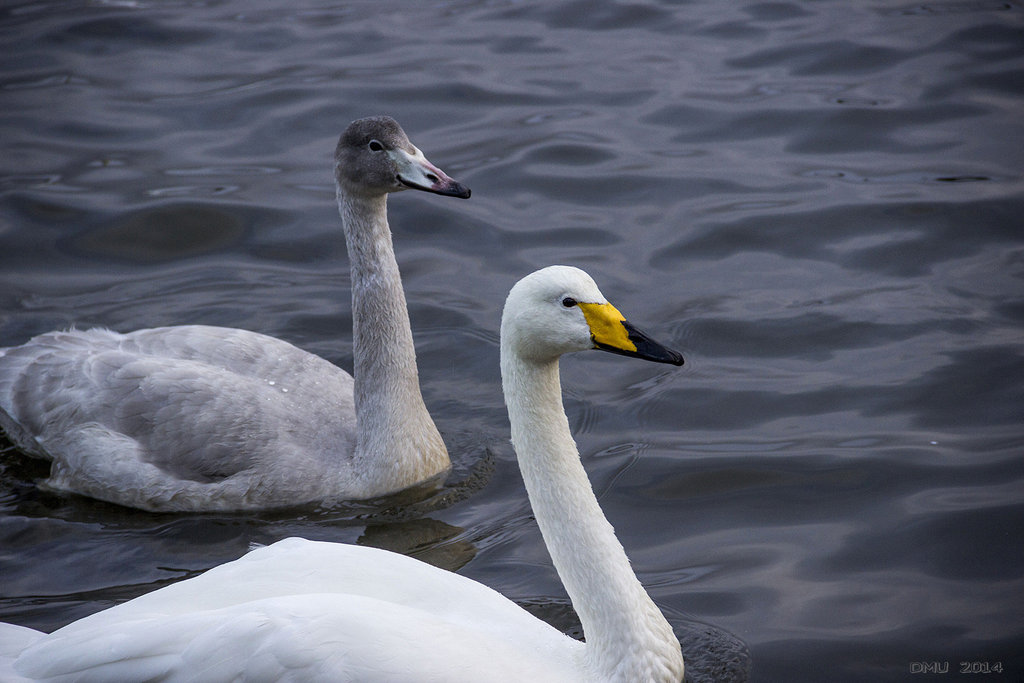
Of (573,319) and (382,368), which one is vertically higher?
(573,319)

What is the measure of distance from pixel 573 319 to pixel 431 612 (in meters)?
1.13

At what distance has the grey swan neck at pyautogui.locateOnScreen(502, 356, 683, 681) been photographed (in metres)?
4.25

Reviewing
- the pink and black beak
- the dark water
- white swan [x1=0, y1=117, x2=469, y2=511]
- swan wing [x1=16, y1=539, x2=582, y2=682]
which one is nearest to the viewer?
swan wing [x1=16, y1=539, x2=582, y2=682]

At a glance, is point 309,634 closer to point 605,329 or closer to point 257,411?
point 605,329

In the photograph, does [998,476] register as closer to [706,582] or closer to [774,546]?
[774,546]

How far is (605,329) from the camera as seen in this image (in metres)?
4.32

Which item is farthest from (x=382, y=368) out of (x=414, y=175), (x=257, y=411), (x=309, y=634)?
(x=309, y=634)

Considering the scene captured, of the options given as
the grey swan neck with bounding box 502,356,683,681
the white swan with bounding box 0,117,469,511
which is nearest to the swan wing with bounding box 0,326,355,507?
the white swan with bounding box 0,117,469,511

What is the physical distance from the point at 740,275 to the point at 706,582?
3367mm

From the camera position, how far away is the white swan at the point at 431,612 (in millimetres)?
3846

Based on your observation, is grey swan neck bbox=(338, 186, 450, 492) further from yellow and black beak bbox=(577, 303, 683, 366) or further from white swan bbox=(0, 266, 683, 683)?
yellow and black beak bbox=(577, 303, 683, 366)

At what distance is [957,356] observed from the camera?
7.03m

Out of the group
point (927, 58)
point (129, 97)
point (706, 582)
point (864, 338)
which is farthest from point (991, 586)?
point (129, 97)

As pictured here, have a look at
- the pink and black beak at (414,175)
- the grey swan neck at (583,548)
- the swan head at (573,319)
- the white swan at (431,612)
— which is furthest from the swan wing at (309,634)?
the pink and black beak at (414,175)
